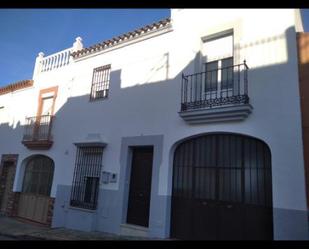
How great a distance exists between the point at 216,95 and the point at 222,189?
7.74 ft

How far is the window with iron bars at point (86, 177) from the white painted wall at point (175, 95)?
0.35 meters

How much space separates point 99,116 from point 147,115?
2.08 m

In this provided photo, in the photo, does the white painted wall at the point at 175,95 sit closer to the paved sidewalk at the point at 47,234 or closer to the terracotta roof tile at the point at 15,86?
the terracotta roof tile at the point at 15,86

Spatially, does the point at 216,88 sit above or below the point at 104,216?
above

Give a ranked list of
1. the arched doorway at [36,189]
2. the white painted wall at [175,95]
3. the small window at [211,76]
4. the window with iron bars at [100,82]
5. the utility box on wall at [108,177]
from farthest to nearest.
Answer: the arched doorway at [36,189] → the window with iron bars at [100,82] → the utility box on wall at [108,177] → the small window at [211,76] → the white painted wall at [175,95]

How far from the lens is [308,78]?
581 cm

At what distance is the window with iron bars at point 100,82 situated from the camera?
974 cm

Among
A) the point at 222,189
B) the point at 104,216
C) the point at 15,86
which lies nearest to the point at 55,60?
the point at 15,86

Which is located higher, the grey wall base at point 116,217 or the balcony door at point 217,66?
the balcony door at point 217,66

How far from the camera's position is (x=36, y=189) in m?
11.3

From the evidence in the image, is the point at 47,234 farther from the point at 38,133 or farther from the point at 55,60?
the point at 55,60

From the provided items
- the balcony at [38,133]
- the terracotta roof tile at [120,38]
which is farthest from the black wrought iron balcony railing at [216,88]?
the balcony at [38,133]
